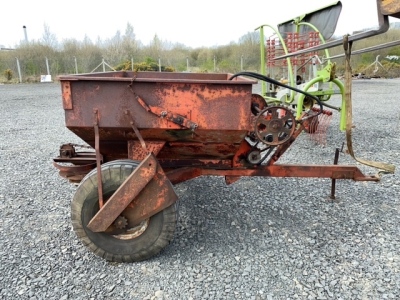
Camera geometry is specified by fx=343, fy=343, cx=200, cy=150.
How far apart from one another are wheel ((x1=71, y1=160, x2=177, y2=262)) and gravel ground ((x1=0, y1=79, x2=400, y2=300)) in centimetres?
10

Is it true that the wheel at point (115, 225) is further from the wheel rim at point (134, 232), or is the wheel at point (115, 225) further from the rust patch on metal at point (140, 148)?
the rust patch on metal at point (140, 148)

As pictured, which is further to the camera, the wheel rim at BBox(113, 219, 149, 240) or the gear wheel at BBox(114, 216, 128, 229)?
the wheel rim at BBox(113, 219, 149, 240)

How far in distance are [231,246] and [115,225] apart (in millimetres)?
907

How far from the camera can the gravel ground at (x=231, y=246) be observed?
7.30 ft

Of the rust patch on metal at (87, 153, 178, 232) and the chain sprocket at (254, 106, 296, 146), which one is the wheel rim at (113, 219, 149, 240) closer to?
the rust patch on metal at (87, 153, 178, 232)

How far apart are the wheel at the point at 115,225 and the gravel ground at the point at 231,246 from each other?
0.10 meters

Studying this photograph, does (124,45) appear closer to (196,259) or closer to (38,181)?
(38,181)

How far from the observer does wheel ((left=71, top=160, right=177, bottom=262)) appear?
7.91 ft

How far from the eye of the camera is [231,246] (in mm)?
2680

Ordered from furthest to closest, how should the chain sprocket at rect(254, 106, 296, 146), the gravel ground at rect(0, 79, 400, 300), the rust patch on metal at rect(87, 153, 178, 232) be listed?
the chain sprocket at rect(254, 106, 296, 146), the rust patch on metal at rect(87, 153, 178, 232), the gravel ground at rect(0, 79, 400, 300)

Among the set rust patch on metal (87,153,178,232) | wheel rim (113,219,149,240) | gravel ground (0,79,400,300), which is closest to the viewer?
gravel ground (0,79,400,300)

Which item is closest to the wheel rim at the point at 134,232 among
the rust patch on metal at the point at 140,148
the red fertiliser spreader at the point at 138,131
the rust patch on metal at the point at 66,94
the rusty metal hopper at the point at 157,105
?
the red fertiliser spreader at the point at 138,131

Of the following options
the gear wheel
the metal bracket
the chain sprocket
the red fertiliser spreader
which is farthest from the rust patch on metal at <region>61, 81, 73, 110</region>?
the chain sprocket

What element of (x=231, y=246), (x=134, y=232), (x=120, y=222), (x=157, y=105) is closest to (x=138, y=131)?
(x=157, y=105)
